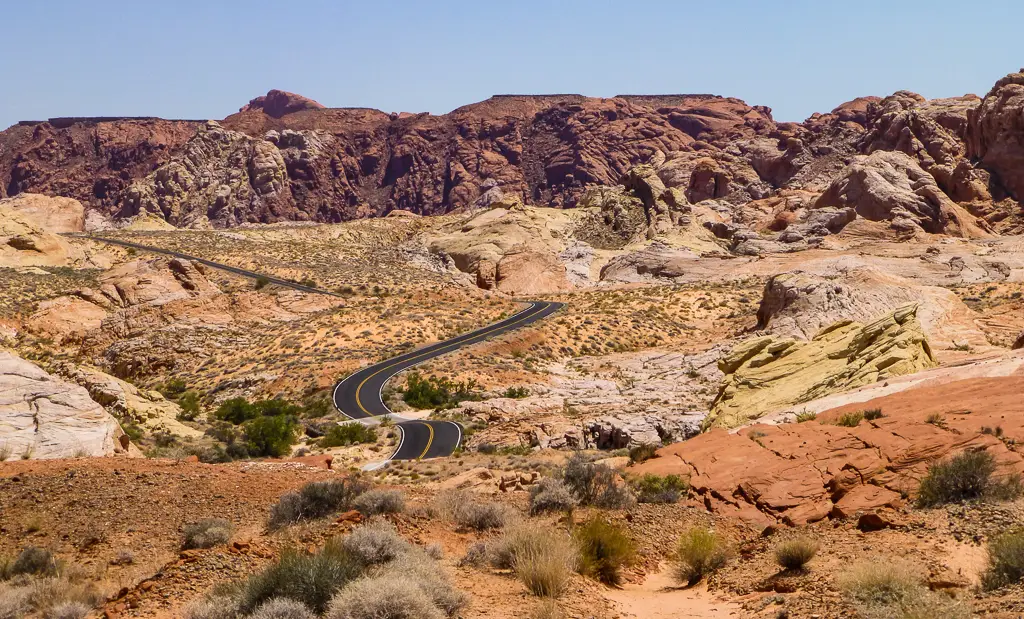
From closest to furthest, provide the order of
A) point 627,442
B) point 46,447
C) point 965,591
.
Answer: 1. point 965,591
2. point 46,447
3. point 627,442

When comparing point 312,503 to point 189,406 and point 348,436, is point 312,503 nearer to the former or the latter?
point 348,436

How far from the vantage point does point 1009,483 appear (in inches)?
485

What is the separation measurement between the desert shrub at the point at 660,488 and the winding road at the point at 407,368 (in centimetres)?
1590

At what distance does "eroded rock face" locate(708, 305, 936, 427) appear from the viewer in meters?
25.9

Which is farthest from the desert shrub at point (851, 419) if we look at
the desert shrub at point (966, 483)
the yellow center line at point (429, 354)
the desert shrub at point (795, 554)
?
the yellow center line at point (429, 354)

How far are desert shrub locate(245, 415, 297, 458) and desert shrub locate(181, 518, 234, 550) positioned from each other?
17.9m

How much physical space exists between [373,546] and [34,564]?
5.78 metres

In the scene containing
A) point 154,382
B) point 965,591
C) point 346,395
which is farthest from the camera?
point 154,382

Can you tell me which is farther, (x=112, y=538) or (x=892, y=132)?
(x=892, y=132)

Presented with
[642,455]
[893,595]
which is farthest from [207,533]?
[642,455]

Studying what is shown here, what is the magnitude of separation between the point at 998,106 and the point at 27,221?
111 metres

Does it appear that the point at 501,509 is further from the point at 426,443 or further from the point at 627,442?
the point at 426,443

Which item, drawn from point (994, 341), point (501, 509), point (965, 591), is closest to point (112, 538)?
point (501, 509)

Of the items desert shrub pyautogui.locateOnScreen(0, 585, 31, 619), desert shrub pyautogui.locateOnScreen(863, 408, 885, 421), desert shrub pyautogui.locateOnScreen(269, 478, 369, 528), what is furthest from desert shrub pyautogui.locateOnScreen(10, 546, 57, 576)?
desert shrub pyautogui.locateOnScreen(863, 408, 885, 421)
